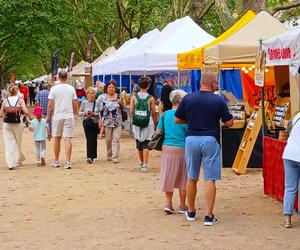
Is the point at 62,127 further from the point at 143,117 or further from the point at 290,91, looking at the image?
the point at 290,91

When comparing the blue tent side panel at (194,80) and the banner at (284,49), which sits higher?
the banner at (284,49)

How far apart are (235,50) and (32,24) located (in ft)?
70.0

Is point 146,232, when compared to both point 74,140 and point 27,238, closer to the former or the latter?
point 27,238

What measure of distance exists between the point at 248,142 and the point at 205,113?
4.39 metres

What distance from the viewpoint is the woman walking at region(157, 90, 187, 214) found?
769 cm

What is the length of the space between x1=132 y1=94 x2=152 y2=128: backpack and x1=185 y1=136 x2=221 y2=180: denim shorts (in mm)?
4554

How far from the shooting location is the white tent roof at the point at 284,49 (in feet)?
23.0

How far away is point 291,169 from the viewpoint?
7.00 metres

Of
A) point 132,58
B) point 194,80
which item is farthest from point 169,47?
point 132,58

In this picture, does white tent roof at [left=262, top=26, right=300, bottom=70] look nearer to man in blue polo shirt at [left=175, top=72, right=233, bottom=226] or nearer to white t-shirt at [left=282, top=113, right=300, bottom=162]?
white t-shirt at [left=282, top=113, right=300, bottom=162]

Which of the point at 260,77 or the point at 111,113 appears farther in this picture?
the point at 111,113

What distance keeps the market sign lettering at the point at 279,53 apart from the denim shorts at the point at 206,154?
1.28 m

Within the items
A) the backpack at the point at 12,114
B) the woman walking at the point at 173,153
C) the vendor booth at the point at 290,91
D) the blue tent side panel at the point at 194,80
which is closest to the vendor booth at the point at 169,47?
the blue tent side panel at the point at 194,80

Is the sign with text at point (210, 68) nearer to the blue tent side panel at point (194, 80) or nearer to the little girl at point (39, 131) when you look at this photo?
the little girl at point (39, 131)
